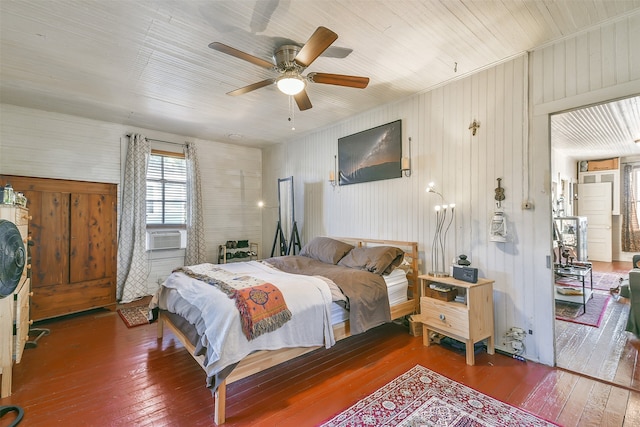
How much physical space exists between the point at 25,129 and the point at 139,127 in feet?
4.60

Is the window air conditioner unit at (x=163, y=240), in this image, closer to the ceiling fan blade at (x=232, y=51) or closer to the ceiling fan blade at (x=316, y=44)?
the ceiling fan blade at (x=232, y=51)

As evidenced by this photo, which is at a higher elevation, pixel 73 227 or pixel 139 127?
pixel 139 127

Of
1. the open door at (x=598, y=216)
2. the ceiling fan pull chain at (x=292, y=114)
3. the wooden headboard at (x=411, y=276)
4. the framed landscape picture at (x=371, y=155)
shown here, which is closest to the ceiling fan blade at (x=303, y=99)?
the ceiling fan pull chain at (x=292, y=114)

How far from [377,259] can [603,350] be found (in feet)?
7.71

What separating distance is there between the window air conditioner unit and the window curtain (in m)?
10.4

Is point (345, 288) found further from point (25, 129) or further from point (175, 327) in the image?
point (25, 129)

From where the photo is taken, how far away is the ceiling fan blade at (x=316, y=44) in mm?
1902

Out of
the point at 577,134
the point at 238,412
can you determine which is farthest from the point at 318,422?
the point at 577,134

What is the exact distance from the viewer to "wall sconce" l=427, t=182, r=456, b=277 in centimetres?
330

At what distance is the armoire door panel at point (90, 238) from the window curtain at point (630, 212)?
1114cm

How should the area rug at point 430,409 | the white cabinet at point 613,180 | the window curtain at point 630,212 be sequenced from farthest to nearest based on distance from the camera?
the white cabinet at point 613,180
the window curtain at point 630,212
the area rug at point 430,409

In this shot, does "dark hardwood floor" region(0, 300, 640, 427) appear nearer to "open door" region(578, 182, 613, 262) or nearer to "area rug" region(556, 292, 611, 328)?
"area rug" region(556, 292, 611, 328)

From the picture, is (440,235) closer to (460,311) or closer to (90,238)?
(460,311)

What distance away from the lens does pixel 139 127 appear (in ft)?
16.1
